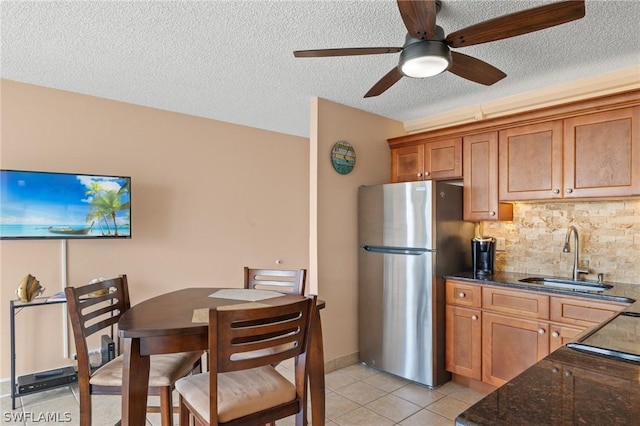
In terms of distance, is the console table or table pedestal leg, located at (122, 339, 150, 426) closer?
table pedestal leg, located at (122, 339, 150, 426)

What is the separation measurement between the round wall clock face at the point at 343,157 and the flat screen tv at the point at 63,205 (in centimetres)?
181

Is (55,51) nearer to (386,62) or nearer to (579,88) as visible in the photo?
(386,62)

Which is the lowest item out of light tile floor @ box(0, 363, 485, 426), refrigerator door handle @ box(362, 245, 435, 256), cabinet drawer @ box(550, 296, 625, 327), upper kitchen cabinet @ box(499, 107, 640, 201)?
light tile floor @ box(0, 363, 485, 426)

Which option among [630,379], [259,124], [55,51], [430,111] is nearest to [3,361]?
[55,51]

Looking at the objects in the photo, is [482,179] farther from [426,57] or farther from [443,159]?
[426,57]

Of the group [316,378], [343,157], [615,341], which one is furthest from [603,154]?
[316,378]

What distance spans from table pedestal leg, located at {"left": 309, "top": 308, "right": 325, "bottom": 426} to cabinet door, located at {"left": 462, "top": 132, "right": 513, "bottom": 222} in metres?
1.79

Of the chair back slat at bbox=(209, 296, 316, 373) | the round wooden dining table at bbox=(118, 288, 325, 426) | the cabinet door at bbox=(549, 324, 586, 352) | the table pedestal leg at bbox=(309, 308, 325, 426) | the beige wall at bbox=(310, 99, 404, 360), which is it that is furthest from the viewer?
the beige wall at bbox=(310, 99, 404, 360)

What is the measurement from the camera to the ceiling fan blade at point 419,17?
1.42m

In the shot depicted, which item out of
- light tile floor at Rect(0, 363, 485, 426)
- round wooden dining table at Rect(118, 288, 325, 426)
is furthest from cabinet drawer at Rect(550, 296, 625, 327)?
round wooden dining table at Rect(118, 288, 325, 426)

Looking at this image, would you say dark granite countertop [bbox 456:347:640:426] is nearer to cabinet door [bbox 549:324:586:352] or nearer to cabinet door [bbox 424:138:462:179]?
cabinet door [bbox 549:324:586:352]

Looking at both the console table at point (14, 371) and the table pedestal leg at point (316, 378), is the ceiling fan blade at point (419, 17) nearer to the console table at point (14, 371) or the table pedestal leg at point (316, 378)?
the table pedestal leg at point (316, 378)

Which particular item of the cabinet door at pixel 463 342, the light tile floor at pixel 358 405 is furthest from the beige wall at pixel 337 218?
the cabinet door at pixel 463 342

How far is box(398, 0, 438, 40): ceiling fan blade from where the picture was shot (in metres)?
1.42
